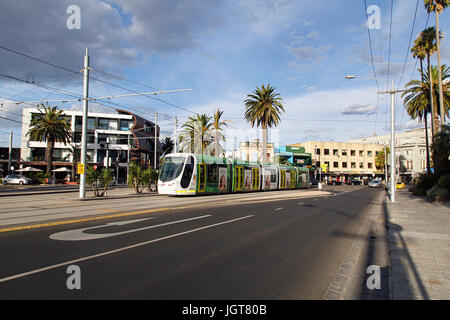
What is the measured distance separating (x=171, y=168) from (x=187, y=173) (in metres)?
1.20

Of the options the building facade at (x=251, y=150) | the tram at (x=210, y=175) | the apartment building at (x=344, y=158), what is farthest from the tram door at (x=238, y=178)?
the apartment building at (x=344, y=158)

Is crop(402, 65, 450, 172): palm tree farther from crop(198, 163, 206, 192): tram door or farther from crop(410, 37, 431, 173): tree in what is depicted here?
crop(198, 163, 206, 192): tram door

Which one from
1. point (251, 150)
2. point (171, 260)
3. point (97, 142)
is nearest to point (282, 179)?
point (171, 260)

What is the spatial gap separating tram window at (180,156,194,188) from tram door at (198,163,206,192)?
2.77 feet

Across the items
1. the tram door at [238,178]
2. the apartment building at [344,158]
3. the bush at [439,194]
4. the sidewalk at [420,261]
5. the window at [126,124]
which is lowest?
the sidewalk at [420,261]

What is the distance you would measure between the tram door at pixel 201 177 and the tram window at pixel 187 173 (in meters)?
0.84

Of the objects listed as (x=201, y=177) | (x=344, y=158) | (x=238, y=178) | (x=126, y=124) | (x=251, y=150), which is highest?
(x=126, y=124)

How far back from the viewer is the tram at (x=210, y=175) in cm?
2178

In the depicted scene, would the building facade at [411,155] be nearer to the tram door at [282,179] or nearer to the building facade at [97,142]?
the tram door at [282,179]

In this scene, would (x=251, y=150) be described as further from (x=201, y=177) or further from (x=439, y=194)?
(x=439, y=194)

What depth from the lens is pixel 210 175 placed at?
955 inches
